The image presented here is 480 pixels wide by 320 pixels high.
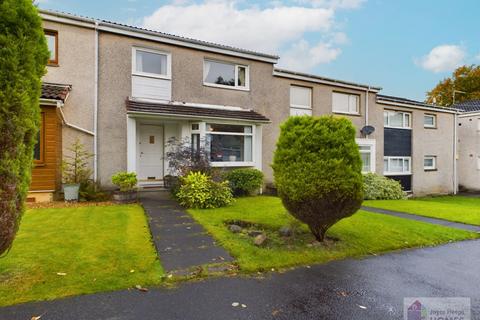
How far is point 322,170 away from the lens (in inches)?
214

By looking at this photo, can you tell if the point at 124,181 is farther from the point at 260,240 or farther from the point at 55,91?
the point at 260,240

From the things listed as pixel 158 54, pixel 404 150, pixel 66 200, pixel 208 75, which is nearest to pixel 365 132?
pixel 404 150

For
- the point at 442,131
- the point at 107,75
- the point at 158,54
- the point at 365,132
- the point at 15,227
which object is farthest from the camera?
the point at 442,131

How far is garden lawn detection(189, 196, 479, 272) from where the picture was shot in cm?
523

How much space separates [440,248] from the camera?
630 cm

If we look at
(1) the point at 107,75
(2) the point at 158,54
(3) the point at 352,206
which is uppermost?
(2) the point at 158,54

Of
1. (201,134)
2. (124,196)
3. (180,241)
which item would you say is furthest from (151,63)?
(180,241)

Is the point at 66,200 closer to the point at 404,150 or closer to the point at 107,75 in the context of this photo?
the point at 107,75

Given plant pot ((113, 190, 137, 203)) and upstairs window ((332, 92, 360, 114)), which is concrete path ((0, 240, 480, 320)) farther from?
upstairs window ((332, 92, 360, 114))

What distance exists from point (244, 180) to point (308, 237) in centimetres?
609

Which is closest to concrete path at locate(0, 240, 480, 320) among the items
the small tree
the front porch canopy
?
the small tree

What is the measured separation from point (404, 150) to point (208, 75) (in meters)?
14.0

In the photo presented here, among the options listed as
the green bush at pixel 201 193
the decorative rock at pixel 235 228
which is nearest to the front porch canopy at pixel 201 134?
the green bush at pixel 201 193

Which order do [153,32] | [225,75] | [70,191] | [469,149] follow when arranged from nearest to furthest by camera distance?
[70,191] < [153,32] < [225,75] < [469,149]
